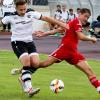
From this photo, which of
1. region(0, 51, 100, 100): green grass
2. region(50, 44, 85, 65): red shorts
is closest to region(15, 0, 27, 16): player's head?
region(50, 44, 85, 65): red shorts

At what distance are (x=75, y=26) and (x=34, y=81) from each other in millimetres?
3071

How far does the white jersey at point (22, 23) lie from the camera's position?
12.5m

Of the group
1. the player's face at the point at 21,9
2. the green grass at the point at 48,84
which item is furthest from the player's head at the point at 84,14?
the green grass at the point at 48,84

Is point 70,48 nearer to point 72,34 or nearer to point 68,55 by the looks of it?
point 68,55

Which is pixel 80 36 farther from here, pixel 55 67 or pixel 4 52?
pixel 4 52

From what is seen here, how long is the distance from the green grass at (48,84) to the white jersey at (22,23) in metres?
1.26

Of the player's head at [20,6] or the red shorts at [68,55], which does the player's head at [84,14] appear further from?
the player's head at [20,6]

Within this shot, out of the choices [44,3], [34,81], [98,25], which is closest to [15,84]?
[34,81]

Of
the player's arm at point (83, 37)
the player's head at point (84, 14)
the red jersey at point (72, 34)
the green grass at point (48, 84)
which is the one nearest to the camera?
the player's arm at point (83, 37)

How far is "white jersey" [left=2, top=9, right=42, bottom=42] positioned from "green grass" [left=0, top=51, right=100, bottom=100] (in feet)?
4.12

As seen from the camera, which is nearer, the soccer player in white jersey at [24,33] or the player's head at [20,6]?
the player's head at [20,6]

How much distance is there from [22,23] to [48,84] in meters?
2.48

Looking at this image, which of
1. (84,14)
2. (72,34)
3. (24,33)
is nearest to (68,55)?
(72,34)

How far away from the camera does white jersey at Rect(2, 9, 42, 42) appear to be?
41.1ft
